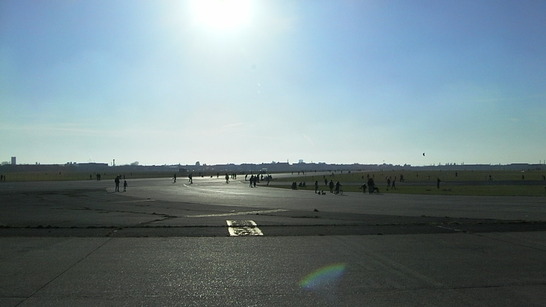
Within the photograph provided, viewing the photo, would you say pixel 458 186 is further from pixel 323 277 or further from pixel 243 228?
pixel 323 277

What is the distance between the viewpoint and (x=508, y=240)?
11.6 meters

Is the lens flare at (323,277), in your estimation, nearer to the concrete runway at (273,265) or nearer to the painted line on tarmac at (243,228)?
the concrete runway at (273,265)

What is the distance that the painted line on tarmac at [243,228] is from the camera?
12.9m

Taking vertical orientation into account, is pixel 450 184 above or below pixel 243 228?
below

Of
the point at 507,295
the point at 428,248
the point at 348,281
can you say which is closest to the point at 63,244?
the point at 348,281

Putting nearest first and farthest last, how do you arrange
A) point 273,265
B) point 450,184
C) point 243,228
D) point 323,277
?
point 323,277 < point 273,265 < point 243,228 < point 450,184

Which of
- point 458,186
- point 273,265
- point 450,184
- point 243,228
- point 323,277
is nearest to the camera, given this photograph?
point 323,277

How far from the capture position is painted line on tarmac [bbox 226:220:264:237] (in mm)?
12867

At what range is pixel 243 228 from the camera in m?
14.2

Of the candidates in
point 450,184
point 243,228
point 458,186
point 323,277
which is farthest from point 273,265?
point 450,184

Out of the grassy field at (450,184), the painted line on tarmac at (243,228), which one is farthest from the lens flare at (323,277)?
the grassy field at (450,184)

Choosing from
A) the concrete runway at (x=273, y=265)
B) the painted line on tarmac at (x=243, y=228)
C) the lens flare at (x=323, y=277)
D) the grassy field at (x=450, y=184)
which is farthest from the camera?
the grassy field at (x=450, y=184)

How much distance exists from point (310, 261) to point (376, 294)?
8.24 feet

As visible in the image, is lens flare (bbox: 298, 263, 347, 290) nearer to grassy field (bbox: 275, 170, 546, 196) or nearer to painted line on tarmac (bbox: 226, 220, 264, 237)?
painted line on tarmac (bbox: 226, 220, 264, 237)
